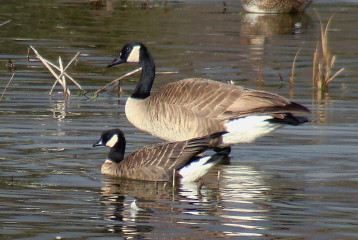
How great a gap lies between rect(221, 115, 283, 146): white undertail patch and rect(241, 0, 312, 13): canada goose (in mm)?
16370

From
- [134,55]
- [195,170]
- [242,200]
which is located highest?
[134,55]

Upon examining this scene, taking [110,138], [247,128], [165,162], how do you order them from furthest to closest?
[247,128] < [110,138] < [165,162]

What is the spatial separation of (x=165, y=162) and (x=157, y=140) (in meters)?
2.18

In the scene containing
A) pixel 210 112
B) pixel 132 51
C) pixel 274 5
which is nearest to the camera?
pixel 210 112

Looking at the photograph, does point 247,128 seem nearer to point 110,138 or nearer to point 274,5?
point 110,138

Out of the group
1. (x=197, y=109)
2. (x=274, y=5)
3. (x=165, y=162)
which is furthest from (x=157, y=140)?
(x=274, y=5)

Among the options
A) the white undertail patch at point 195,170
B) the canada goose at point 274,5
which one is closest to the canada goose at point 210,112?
the white undertail patch at point 195,170

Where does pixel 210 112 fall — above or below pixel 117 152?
above

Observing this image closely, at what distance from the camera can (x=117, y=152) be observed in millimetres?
10711

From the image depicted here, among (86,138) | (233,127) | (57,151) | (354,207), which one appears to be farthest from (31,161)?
(354,207)

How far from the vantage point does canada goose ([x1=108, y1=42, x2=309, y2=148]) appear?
11.0 metres

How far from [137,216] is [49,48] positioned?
1218cm

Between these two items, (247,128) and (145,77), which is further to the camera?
(145,77)

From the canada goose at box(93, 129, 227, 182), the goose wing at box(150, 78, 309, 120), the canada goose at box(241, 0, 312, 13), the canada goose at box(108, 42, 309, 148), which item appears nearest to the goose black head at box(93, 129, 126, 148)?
the canada goose at box(93, 129, 227, 182)
